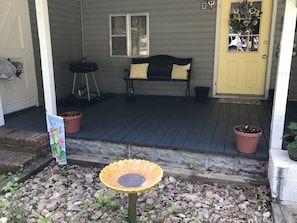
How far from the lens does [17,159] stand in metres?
3.03

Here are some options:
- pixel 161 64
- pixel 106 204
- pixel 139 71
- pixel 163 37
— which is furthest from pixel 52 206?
pixel 163 37

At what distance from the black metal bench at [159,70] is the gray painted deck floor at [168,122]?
16.8 inches

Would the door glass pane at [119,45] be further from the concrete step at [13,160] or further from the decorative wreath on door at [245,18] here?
the concrete step at [13,160]

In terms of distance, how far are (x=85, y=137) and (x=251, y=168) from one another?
186 cm

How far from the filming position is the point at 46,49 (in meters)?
3.11

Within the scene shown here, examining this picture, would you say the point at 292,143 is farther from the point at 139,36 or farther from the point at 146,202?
the point at 139,36

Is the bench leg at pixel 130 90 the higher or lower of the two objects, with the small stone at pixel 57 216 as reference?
higher

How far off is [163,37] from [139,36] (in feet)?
1.75

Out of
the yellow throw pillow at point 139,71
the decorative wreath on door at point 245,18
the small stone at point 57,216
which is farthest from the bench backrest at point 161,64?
the small stone at point 57,216

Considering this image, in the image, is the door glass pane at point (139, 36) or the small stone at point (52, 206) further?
the door glass pane at point (139, 36)

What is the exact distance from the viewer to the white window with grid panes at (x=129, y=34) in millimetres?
5535

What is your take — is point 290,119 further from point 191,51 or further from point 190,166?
point 191,51

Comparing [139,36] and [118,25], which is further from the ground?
[118,25]

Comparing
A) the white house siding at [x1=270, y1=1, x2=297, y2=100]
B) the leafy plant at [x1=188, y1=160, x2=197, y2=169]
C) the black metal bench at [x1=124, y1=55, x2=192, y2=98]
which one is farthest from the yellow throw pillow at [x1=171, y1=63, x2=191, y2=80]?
the leafy plant at [x1=188, y1=160, x2=197, y2=169]
